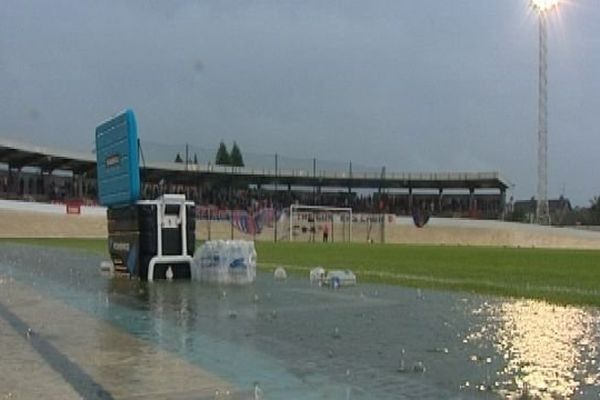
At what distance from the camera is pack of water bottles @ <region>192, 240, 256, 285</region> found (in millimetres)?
12594

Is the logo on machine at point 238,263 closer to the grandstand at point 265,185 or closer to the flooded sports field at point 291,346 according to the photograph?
the flooded sports field at point 291,346

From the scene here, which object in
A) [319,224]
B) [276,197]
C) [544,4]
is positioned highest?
[544,4]

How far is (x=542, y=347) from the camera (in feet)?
21.1

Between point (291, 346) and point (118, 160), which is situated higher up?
point (118, 160)

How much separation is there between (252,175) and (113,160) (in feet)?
257

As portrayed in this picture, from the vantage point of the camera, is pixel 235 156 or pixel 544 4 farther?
pixel 235 156

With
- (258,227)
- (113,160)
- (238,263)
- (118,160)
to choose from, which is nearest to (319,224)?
(258,227)

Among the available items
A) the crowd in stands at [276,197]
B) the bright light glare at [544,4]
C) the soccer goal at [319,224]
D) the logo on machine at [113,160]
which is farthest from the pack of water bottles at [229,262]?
the bright light glare at [544,4]

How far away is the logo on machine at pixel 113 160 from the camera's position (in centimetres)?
1352

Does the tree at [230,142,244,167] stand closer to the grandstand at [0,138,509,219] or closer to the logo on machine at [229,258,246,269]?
the grandstand at [0,138,509,219]

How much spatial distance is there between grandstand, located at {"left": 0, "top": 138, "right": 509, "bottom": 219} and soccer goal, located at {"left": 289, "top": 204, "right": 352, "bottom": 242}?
Answer: 29.8 feet

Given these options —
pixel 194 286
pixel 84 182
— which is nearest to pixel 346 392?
pixel 194 286

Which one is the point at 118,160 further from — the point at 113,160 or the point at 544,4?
the point at 544,4

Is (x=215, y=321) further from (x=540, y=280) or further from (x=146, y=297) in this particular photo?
(x=540, y=280)
